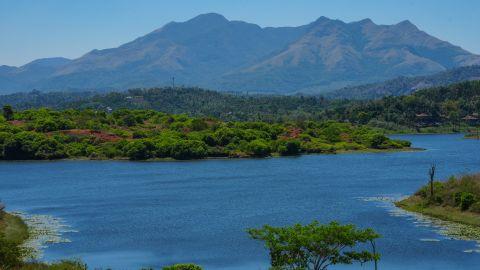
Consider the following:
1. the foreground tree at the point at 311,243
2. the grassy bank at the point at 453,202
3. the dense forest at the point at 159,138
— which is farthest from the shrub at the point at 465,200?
the dense forest at the point at 159,138

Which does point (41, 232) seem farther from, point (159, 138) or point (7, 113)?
point (7, 113)

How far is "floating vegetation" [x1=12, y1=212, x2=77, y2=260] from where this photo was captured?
197 feet

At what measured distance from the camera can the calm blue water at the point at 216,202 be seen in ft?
190

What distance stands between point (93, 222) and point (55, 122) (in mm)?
98363

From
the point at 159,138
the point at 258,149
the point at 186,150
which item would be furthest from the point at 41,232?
the point at 159,138

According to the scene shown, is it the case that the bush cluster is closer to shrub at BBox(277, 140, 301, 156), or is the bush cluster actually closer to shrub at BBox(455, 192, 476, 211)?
shrub at BBox(455, 192, 476, 211)

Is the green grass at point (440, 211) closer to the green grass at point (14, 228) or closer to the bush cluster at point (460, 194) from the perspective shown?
the bush cluster at point (460, 194)

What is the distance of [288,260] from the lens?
136 ft

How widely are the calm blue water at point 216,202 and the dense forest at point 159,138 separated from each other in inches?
248

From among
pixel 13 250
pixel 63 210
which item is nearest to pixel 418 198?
pixel 63 210

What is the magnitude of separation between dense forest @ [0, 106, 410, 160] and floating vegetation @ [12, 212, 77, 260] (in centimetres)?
7130

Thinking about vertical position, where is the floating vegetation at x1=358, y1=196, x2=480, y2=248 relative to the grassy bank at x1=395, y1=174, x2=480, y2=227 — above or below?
below

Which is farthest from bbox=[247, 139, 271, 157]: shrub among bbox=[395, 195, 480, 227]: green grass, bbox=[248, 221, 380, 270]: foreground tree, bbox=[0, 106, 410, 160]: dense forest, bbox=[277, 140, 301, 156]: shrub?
bbox=[248, 221, 380, 270]: foreground tree

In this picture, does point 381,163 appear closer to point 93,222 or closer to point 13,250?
point 93,222
